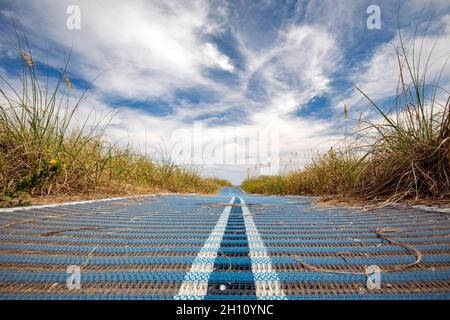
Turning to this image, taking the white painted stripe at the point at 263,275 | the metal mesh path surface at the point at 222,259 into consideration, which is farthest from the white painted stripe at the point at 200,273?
the white painted stripe at the point at 263,275

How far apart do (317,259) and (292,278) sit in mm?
227

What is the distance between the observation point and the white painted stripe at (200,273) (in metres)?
0.73

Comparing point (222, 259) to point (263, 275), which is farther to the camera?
point (222, 259)

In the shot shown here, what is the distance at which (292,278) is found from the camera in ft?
2.72

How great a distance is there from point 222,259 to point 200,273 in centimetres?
16

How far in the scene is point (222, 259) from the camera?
1.00 metres

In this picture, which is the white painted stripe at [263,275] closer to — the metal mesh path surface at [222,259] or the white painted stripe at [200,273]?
the metal mesh path surface at [222,259]

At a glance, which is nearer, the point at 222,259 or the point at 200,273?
the point at 200,273

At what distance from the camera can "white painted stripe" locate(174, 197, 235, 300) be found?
2.40 ft

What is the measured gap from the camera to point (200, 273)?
0.86 meters

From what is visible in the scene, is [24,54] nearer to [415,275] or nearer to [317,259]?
[317,259]
